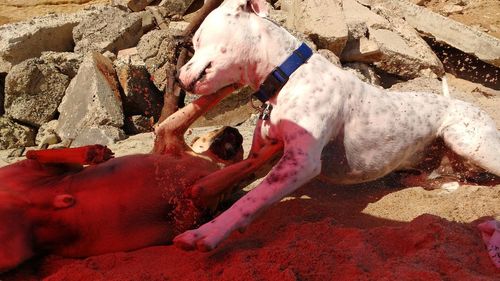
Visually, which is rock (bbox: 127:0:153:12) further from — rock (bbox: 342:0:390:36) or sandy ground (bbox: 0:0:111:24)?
rock (bbox: 342:0:390:36)

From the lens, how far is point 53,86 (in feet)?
19.1

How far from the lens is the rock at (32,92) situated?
5.67m

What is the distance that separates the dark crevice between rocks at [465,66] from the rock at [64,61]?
3.96 meters

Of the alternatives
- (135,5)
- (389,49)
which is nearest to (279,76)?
(389,49)

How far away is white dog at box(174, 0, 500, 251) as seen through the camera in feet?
9.11

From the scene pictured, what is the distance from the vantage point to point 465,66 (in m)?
6.39

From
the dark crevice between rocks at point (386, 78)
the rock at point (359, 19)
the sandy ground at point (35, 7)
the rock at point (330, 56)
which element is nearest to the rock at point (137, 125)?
the rock at point (330, 56)

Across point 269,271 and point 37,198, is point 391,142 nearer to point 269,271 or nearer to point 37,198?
point 269,271

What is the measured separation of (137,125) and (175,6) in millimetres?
2442

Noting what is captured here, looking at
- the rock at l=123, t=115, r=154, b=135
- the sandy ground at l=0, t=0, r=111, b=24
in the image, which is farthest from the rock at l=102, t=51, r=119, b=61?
the sandy ground at l=0, t=0, r=111, b=24

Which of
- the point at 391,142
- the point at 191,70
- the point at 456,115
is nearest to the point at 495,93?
the point at 456,115

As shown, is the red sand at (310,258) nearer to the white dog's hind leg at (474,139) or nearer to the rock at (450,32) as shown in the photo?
the white dog's hind leg at (474,139)

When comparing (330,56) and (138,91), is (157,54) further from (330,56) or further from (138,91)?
(330,56)

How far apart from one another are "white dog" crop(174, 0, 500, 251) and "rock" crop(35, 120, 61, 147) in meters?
2.78
